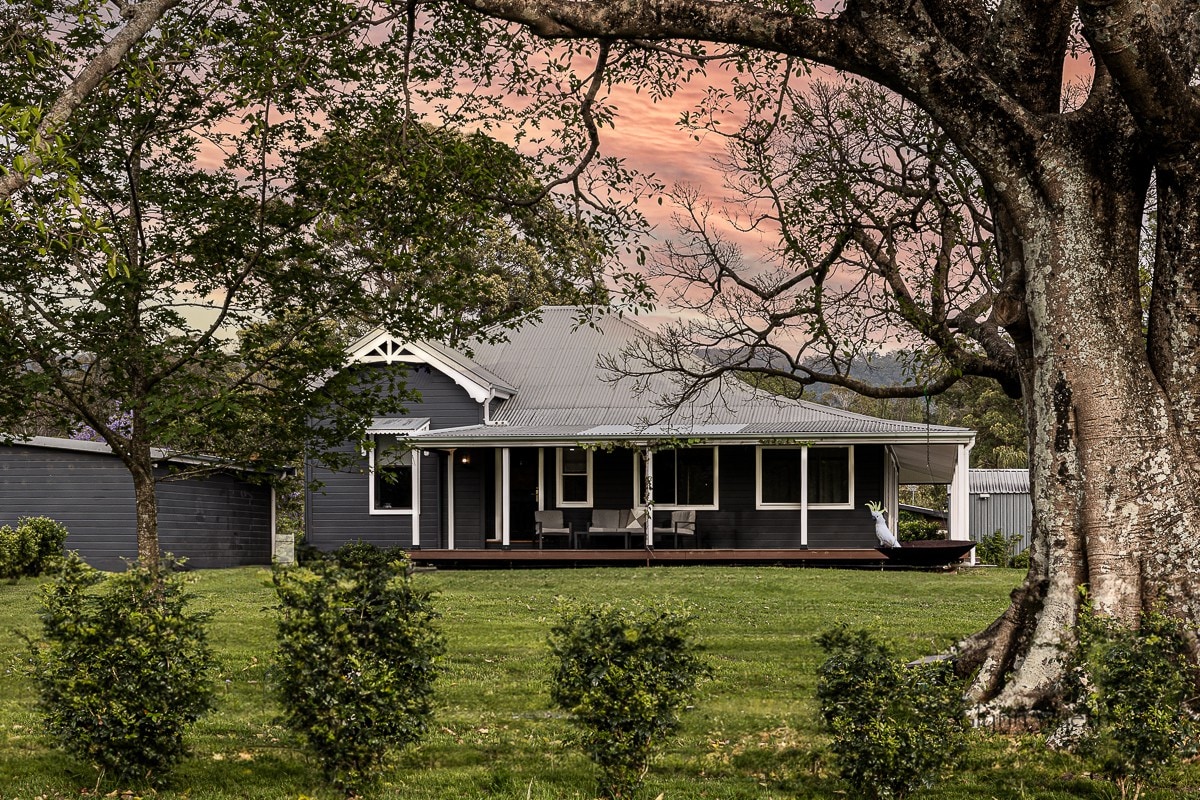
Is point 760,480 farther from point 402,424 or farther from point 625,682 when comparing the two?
point 625,682

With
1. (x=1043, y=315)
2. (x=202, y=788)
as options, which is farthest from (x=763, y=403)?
(x=202, y=788)

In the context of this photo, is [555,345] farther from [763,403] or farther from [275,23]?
[275,23]

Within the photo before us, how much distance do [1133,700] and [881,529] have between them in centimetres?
1660

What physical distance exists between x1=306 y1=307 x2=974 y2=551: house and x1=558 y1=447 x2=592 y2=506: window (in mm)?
31

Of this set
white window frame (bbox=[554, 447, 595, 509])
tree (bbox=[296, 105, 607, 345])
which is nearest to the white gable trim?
white window frame (bbox=[554, 447, 595, 509])

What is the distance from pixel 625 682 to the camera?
239 inches

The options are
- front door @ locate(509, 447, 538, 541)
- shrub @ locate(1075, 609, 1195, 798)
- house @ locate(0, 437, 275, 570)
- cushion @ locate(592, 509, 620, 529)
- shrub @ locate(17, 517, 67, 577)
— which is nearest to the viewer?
shrub @ locate(1075, 609, 1195, 798)

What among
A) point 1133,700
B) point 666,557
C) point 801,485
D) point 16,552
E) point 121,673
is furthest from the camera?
point 801,485

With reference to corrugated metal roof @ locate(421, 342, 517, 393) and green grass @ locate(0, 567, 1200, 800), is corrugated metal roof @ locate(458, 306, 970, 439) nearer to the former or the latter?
corrugated metal roof @ locate(421, 342, 517, 393)

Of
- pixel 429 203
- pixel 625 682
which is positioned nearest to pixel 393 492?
pixel 429 203

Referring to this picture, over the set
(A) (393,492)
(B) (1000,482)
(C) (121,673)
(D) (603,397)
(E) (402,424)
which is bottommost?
(C) (121,673)

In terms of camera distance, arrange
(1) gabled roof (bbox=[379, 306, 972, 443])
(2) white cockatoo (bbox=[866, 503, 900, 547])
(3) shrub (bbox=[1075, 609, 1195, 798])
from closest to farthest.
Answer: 1. (3) shrub (bbox=[1075, 609, 1195, 798])
2. (2) white cockatoo (bbox=[866, 503, 900, 547])
3. (1) gabled roof (bbox=[379, 306, 972, 443])

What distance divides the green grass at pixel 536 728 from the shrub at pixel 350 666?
0.24m

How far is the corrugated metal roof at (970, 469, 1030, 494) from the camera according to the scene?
1356 inches
